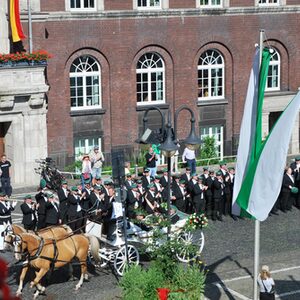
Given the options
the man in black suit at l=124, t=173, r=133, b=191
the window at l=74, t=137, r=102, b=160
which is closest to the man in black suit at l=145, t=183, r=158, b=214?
the man in black suit at l=124, t=173, r=133, b=191

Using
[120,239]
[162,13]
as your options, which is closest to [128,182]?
[120,239]

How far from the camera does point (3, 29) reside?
107 feet

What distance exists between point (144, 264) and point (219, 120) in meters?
17.3

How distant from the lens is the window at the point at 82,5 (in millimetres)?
34625

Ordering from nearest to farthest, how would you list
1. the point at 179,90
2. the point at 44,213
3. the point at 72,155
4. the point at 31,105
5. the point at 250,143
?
the point at 250,143
the point at 44,213
the point at 31,105
the point at 72,155
the point at 179,90

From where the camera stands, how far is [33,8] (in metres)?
32.7

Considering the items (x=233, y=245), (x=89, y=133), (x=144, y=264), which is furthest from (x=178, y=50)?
(x=144, y=264)

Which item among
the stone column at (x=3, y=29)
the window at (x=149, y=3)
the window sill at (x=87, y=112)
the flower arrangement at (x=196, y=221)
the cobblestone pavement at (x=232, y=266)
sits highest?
the window at (x=149, y=3)

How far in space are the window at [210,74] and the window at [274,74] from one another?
8.35 ft

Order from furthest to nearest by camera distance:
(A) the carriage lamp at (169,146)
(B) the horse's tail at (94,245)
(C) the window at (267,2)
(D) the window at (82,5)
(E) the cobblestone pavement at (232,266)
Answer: (C) the window at (267,2) → (D) the window at (82,5) → (B) the horse's tail at (94,245) → (E) the cobblestone pavement at (232,266) → (A) the carriage lamp at (169,146)

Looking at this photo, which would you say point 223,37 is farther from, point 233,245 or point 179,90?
point 233,245

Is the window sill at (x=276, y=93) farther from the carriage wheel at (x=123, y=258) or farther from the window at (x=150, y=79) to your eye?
the carriage wheel at (x=123, y=258)

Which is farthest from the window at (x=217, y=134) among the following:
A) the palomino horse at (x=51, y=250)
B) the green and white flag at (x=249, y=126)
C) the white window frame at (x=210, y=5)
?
the green and white flag at (x=249, y=126)

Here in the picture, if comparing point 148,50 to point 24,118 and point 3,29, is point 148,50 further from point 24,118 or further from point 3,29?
point 24,118
